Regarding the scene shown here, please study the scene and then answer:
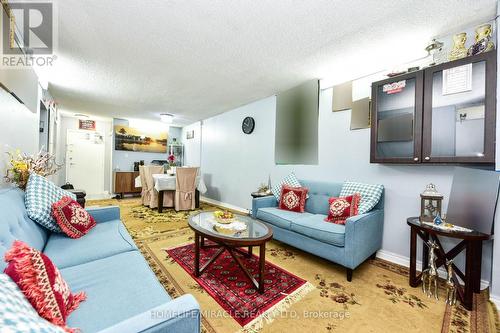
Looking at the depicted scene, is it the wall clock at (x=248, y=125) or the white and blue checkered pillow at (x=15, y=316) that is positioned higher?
the wall clock at (x=248, y=125)

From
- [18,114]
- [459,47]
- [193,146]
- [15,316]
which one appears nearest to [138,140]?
[193,146]

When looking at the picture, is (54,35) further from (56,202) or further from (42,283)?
(42,283)

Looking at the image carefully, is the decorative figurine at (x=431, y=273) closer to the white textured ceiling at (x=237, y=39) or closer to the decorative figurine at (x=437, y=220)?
the decorative figurine at (x=437, y=220)

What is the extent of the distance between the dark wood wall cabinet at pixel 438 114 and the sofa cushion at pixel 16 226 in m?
3.01

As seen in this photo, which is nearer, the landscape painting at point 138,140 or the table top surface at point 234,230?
the table top surface at point 234,230

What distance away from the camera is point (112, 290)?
1027 millimetres

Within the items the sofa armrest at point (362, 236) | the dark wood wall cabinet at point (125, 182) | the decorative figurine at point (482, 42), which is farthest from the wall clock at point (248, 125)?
the dark wood wall cabinet at point (125, 182)

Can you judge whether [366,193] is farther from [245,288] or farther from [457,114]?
[245,288]

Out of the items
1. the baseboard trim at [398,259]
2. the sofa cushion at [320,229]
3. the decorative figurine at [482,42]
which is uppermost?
the decorative figurine at [482,42]

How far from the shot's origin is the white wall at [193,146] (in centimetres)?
641

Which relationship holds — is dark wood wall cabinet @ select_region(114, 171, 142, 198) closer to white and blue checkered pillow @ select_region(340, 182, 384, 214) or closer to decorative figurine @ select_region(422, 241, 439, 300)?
white and blue checkered pillow @ select_region(340, 182, 384, 214)

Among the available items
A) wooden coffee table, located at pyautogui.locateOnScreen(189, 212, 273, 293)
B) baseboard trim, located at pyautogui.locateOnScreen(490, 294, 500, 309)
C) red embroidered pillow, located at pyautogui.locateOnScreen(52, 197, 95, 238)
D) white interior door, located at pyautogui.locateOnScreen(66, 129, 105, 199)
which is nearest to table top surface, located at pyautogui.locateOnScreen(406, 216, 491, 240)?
baseboard trim, located at pyautogui.locateOnScreen(490, 294, 500, 309)

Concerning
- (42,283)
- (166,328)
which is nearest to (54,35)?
(42,283)

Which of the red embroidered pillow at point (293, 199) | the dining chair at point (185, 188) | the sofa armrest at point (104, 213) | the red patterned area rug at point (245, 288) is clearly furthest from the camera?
the dining chair at point (185, 188)
